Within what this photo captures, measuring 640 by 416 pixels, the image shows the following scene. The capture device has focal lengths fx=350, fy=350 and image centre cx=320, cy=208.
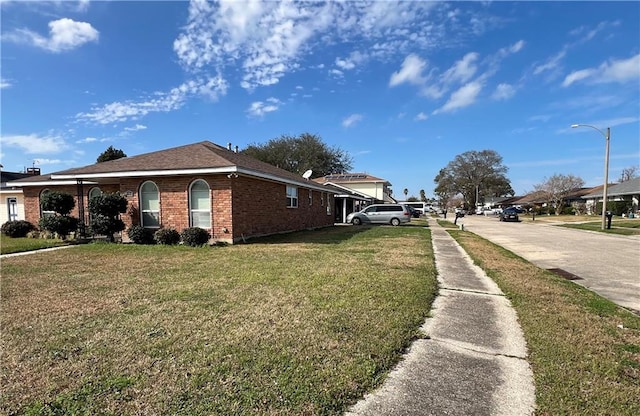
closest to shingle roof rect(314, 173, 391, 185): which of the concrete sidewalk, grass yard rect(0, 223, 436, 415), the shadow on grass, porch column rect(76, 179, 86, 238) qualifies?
the shadow on grass

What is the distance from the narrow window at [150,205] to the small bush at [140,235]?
59 cm

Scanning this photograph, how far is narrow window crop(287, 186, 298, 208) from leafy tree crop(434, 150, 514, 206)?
69.4 m

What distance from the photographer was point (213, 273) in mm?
7355

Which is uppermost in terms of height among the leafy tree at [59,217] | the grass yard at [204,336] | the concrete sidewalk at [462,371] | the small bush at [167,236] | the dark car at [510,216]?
the leafy tree at [59,217]

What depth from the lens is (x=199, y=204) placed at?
12.8m

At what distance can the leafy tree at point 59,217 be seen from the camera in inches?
559

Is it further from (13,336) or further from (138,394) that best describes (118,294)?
(138,394)

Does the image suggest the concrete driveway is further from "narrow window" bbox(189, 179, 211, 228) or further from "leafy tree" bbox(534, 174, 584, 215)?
"leafy tree" bbox(534, 174, 584, 215)

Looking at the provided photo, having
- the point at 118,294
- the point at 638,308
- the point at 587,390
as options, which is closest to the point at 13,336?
the point at 118,294

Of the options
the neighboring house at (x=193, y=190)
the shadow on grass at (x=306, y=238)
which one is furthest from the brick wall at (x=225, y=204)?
the shadow on grass at (x=306, y=238)

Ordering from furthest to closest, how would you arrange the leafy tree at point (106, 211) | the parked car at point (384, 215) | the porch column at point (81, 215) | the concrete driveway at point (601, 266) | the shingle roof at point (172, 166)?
the parked car at point (384, 215) < the porch column at point (81, 215) < the leafy tree at point (106, 211) < the shingle roof at point (172, 166) < the concrete driveway at point (601, 266)

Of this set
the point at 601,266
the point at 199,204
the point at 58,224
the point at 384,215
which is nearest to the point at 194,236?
the point at 199,204

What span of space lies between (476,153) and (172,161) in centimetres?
7692

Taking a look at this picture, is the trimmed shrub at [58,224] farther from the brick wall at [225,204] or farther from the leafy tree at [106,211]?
the leafy tree at [106,211]
